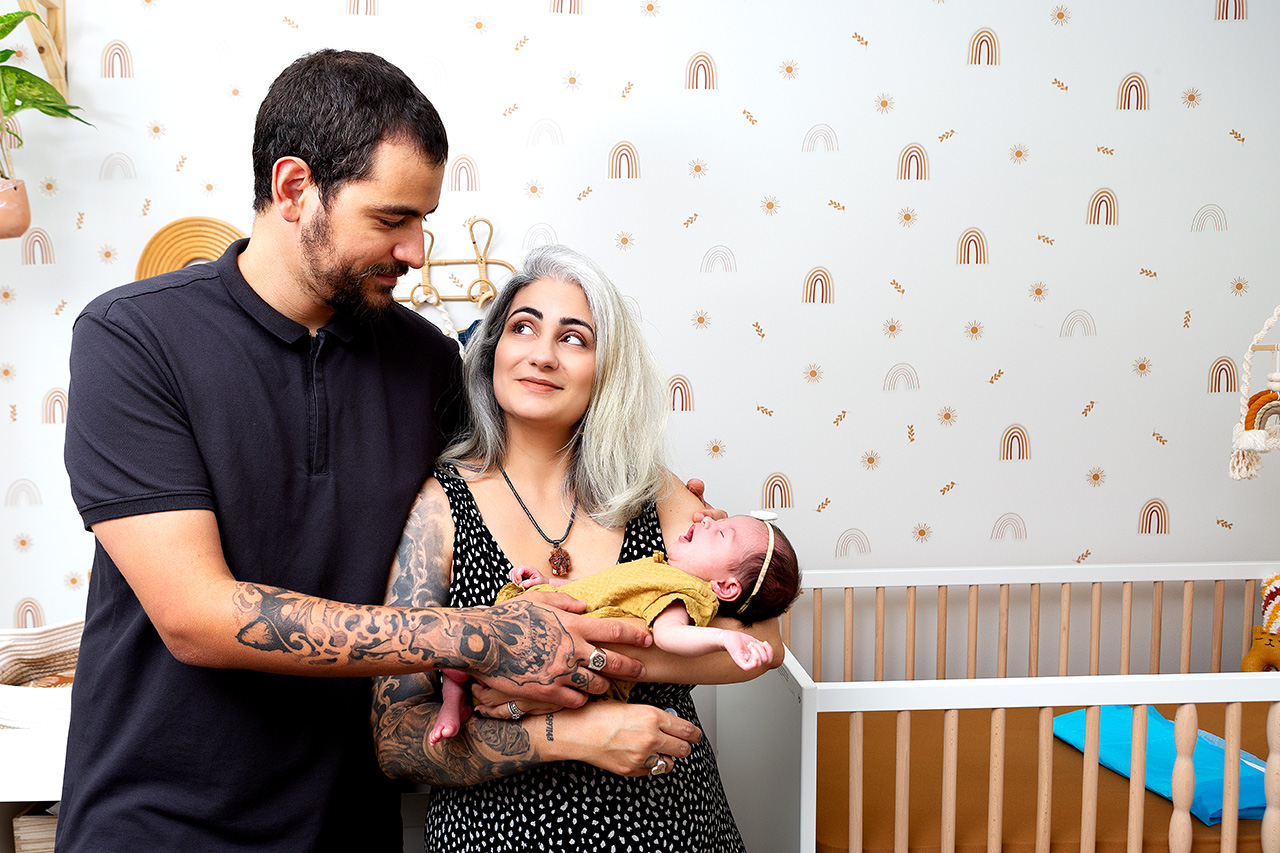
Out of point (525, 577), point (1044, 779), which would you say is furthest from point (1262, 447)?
point (525, 577)

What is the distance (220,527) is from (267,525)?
6 centimetres

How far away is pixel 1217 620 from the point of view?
2330mm

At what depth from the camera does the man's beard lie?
3.57 feet

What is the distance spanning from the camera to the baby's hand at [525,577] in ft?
4.07

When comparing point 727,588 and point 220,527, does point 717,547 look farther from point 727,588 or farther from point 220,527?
point 220,527

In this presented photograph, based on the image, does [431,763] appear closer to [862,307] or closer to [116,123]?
[862,307]

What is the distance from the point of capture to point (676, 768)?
129 cm

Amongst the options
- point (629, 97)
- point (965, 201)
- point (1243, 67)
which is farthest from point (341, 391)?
point (1243, 67)

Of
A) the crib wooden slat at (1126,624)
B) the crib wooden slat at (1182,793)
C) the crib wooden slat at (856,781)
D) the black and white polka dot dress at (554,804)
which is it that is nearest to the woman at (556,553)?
the black and white polka dot dress at (554,804)

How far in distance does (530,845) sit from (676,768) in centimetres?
24

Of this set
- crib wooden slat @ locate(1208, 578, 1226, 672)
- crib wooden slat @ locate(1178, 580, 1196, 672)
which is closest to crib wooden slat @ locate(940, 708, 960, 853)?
crib wooden slat @ locate(1178, 580, 1196, 672)

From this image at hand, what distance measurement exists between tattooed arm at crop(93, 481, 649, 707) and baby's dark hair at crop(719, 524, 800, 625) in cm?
45

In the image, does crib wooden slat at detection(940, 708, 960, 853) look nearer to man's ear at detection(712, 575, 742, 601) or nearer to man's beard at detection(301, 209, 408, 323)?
man's ear at detection(712, 575, 742, 601)

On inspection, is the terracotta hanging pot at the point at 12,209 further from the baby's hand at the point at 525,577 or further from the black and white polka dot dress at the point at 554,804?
the baby's hand at the point at 525,577
